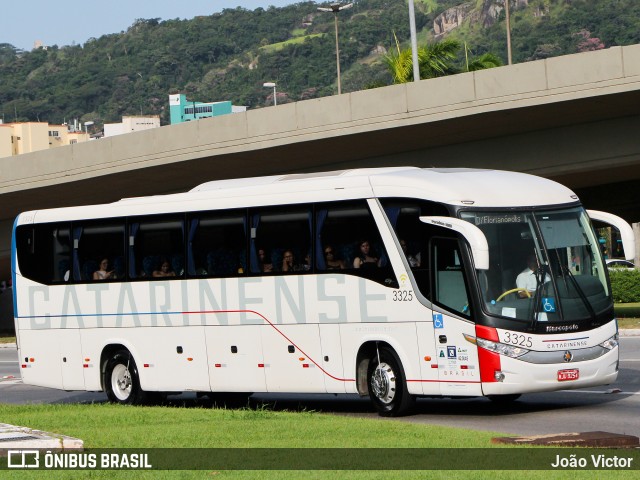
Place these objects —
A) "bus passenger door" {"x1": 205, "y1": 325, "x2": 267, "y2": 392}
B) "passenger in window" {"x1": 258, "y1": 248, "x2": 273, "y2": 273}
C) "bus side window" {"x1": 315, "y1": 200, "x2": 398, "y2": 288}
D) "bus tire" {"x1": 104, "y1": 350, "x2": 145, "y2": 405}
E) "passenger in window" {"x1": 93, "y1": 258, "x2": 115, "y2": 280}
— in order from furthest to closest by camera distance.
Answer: "passenger in window" {"x1": 93, "y1": 258, "x2": 115, "y2": 280}, "bus tire" {"x1": 104, "y1": 350, "x2": 145, "y2": 405}, "bus passenger door" {"x1": 205, "y1": 325, "x2": 267, "y2": 392}, "passenger in window" {"x1": 258, "y1": 248, "x2": 273, "y2": 273}, "bus side window" {"x1": 315, "y1": 200, "x2": 398, "y2": 288}

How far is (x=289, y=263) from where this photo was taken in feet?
57.5

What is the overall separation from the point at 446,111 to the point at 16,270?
15376mm

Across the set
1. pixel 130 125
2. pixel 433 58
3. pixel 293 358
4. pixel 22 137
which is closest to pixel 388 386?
pixel 293 358

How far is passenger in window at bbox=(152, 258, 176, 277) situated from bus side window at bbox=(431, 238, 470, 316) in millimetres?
4698

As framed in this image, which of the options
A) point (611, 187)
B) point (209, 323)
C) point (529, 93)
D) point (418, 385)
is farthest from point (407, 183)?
point (611, 187)

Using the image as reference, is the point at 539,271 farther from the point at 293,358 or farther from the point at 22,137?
the point at 22,137

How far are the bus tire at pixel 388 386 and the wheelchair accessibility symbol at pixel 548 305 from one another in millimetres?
2061

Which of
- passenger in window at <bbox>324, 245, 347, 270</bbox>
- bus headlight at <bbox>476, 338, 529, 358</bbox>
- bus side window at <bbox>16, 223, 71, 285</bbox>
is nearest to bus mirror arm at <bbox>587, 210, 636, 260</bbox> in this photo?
bus headlight at <bbox>476, 338, 529, 358</bbox>

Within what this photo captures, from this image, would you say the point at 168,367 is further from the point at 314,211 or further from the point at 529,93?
the point at 529,93

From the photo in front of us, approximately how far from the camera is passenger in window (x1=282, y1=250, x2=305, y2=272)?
17453mm

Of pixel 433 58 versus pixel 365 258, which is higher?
pixel 433 58

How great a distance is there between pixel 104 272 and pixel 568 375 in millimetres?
7876

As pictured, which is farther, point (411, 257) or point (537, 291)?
point (411, 257)

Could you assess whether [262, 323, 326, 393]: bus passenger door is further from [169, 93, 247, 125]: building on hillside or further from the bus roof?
[169, 93, 247, 125]: building on hillside
